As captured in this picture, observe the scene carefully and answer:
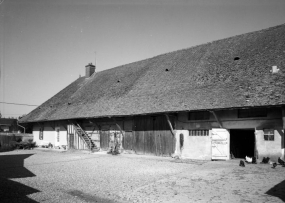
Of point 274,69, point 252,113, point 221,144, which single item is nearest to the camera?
point 252,113

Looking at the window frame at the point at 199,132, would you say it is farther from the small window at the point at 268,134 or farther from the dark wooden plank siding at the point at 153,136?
the small window at the point at 268,134

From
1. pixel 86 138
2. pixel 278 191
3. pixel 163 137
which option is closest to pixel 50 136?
pixel 86 138

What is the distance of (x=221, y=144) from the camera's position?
13773 millimetres

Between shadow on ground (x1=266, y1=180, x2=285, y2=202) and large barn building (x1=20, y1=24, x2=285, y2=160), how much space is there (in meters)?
5.18

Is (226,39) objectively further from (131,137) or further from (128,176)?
(128,176)

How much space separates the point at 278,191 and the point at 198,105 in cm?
778

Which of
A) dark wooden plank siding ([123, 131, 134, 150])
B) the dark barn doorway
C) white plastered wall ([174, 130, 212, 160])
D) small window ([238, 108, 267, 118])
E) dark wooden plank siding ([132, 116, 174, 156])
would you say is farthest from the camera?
dark wooden plank siding ([123, 131, 134, 150])

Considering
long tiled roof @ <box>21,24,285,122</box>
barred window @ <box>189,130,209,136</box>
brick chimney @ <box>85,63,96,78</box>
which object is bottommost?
barred window @ <box>189,130,209,136</box>

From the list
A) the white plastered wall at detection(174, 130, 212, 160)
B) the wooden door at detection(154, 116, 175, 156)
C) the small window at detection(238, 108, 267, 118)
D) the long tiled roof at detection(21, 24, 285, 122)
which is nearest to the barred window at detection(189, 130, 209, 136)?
the white plastered wall at detection(174, 130, 212, 160)

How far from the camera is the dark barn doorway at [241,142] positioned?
15398 mm

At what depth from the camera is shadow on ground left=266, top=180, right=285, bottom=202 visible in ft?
20.0

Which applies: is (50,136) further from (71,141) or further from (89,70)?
(89,70)

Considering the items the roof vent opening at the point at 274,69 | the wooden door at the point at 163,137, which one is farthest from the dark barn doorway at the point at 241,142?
the roof vent opening at the point at 274,69

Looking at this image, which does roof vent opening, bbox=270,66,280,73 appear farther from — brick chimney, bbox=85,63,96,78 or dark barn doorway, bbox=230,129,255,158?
brick chimney, bbox=85,63,96,78
